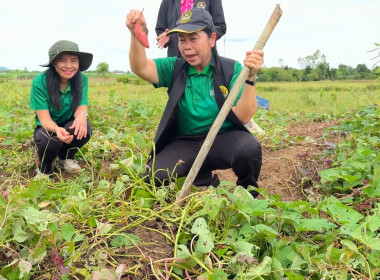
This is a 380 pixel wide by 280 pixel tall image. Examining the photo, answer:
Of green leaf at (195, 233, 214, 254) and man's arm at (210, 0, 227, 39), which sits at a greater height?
man's arm at (210, 0, 227, 39)

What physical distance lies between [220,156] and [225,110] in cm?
50

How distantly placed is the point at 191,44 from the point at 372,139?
1.46 meters

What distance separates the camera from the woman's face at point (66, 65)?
279 cm

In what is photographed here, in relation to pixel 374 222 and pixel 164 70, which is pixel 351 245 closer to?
pixel 374 222

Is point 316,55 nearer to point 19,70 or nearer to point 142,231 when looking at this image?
point 19,70

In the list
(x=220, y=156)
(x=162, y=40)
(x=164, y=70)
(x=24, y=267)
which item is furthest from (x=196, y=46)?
(x=24, y=267)

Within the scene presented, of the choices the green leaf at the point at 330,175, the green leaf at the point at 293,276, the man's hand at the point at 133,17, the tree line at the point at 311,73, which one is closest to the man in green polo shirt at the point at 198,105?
the man's hand at the point at 133,17

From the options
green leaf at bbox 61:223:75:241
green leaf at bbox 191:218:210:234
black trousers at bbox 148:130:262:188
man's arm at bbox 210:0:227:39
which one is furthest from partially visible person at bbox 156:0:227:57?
green leaf at bbox 61:223:75:241

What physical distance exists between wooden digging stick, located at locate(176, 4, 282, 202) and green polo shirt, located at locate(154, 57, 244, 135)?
38 centimetres

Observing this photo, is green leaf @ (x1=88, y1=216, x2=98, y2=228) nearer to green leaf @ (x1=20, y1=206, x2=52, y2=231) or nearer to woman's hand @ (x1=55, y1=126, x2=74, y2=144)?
green leaf @ (x1=20, y1=206, x2=52, y2=231)

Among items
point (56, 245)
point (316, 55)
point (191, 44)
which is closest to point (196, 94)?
point (191, 44)

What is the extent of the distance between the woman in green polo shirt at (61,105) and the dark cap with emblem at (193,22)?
99 centimetres

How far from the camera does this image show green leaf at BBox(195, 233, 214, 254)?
1.40 m

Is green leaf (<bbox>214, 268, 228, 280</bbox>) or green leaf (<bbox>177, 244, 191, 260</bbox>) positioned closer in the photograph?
green leaf (<bbox>214, 268, 228, 280</bbox>)
